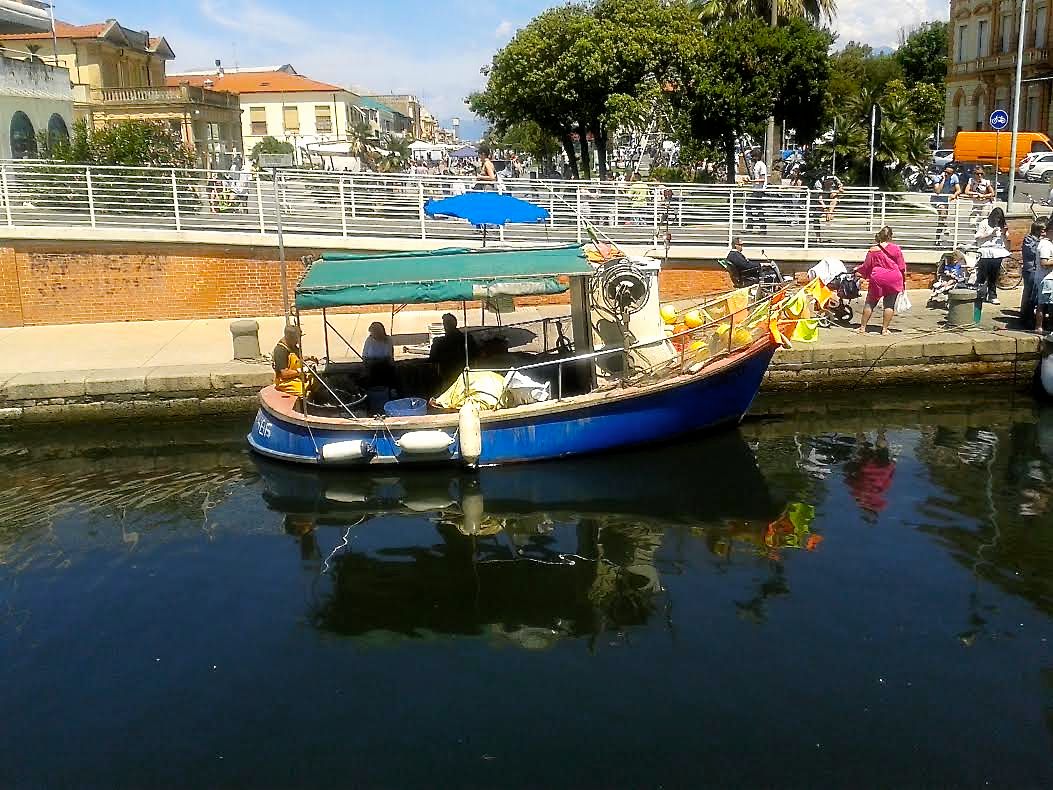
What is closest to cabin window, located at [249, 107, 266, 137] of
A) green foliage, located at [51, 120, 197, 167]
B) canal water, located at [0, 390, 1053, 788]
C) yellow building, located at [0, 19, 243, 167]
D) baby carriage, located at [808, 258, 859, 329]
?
yellow building, located at [0, 19, 243, 167]

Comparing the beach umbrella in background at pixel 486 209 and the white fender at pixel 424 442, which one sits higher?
the beach umbrella in background at pixel 486 209

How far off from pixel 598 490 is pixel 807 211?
30.1ft

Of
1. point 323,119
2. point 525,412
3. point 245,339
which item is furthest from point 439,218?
point 323,119

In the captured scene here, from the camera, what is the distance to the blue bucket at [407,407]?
37.0 feet

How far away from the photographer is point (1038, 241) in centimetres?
1497

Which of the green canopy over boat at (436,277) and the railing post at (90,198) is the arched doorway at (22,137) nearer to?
the railing post at (90,198)

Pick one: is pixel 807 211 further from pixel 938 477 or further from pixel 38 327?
pixel 38 327

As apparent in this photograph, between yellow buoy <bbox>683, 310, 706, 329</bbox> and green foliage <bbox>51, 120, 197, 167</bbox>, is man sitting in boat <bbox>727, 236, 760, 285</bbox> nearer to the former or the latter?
yellow buoy <bbox>683, 310, 706, 329</bbox>

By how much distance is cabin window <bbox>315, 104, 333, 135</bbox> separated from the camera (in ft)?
243

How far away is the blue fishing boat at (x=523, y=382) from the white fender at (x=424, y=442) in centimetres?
1

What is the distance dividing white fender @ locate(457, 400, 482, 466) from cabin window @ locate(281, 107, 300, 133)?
220ft

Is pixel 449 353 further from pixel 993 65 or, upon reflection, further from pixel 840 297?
pixel 993 65

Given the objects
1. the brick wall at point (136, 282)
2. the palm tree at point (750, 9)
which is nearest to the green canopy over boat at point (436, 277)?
the brick wall at point (136, 282)

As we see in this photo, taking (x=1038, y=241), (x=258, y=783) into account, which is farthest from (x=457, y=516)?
(x=1038, y=241)
